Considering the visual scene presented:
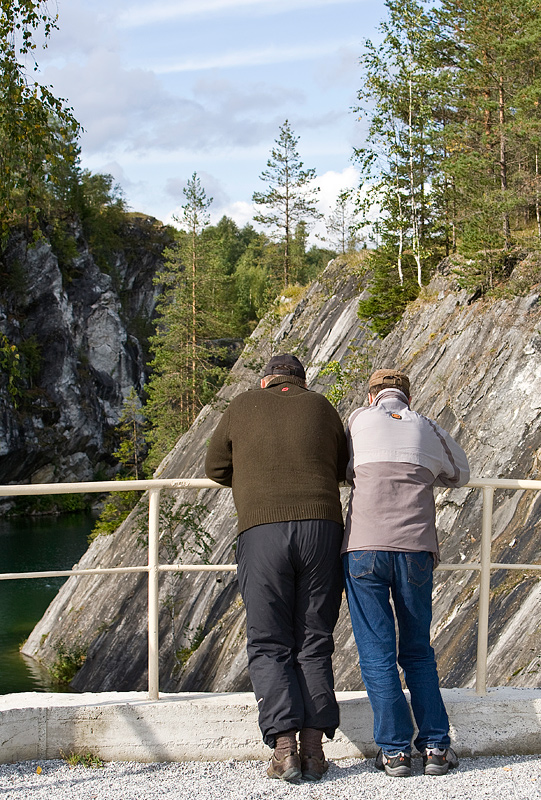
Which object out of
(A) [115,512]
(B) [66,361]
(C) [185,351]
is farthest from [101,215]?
(A) [115,512]

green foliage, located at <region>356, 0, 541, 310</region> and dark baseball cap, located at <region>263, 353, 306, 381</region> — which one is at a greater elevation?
green foliage, located at <region>356, 0, 541, 310</region>

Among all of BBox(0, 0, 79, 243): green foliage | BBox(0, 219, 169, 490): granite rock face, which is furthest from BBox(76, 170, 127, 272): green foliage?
BBox(0, 0, 79, 243): green foliage

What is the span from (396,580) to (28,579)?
26.0m

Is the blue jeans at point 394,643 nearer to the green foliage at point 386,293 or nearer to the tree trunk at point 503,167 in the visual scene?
the tree trunk at point 503,167

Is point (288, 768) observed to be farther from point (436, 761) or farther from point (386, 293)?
Answer: point (386, 293)

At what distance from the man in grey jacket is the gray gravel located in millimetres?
112

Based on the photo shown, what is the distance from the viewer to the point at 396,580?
3166mm

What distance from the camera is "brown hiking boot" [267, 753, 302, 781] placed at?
2.95m

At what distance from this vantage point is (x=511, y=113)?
1911 cm

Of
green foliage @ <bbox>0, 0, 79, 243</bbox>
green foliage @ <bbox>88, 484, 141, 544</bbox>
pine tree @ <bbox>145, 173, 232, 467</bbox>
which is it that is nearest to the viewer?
green foliage @ <bbox>0, 0, 79, 243</bbox>

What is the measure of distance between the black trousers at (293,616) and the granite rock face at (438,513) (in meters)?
3.42

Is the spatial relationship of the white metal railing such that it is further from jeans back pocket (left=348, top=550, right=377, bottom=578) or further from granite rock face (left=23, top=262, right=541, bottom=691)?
granite rock face (left=23, top=262, right=541, bottom=691)

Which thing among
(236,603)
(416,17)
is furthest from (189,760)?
(416,17)

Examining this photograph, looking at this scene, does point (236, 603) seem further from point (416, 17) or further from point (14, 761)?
point (416, 17)
